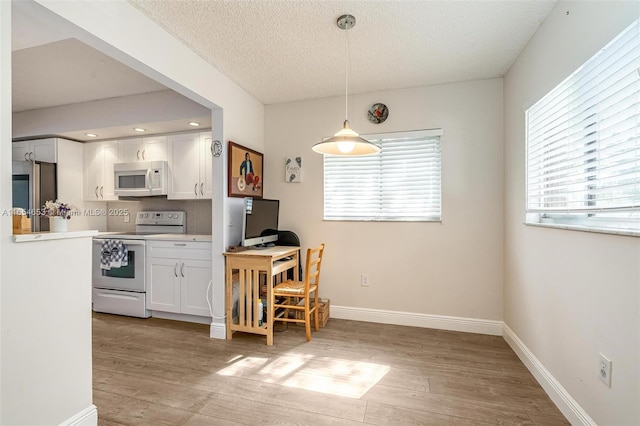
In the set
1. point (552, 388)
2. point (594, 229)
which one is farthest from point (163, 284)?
point (594, 229)

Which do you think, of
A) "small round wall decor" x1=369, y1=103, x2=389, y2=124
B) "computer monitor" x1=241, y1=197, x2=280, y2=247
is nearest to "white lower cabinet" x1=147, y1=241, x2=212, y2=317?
"computer monitor" x1=241, y1=197, x2=280, y2=247

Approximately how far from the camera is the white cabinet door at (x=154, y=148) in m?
3.71

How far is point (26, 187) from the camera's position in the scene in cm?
358

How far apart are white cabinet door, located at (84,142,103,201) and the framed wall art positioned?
88.8 inches

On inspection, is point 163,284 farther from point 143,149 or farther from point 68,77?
point 68,77

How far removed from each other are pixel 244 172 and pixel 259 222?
1.94 feet

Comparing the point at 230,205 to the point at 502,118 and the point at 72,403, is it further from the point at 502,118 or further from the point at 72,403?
the point at 502,118

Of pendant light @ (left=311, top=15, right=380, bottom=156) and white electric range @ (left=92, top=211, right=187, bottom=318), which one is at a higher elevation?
pendant light @ (left=311, top=15, right=380, bottom=156)

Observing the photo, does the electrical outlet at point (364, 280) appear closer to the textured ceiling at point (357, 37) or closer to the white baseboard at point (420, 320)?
the white baseboard at point (420, 320)

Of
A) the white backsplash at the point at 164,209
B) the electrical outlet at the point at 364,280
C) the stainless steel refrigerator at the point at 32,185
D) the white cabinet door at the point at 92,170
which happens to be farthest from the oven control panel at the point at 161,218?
the electrical outlet at the point at 364,280

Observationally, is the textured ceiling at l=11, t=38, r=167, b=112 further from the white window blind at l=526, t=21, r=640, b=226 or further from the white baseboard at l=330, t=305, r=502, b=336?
the white window blind at l=526, t=21, r=640, b=226

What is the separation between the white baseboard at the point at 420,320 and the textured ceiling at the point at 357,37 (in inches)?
98.6

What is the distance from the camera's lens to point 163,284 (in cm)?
337

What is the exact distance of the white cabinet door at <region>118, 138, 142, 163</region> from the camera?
3826mm
